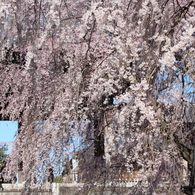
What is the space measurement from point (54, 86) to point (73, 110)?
1159mm

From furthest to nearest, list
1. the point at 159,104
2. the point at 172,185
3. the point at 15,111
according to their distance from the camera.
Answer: the point at 15,111, the point at 172,185, the point at 159,104

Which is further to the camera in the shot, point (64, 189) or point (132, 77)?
point (64, 189)

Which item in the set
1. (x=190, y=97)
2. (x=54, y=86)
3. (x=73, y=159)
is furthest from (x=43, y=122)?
(x=190, y=97)

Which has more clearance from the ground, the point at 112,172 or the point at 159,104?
the point at 159,104

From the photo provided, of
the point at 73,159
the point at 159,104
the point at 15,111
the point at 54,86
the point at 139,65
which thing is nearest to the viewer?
the point at 139,65

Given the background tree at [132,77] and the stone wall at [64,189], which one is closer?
the background tree at [132,77]

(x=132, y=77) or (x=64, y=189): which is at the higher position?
(x=132, y=77)

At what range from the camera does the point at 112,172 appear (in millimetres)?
5035

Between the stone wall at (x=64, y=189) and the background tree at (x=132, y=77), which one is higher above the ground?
the background tree at (x=132, y=77)

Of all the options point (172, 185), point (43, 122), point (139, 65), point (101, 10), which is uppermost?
point (101, 10)

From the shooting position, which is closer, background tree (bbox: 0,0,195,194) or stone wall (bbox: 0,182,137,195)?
background tree (bbox: 0,0,195,194)

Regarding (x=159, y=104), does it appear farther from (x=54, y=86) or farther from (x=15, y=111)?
(x=15, y=111)

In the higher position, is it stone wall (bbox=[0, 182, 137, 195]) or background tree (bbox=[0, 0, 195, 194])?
background tree (bbox=[0, 0, 195, 194])

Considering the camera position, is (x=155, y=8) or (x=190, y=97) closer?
(x=155, y=8)
